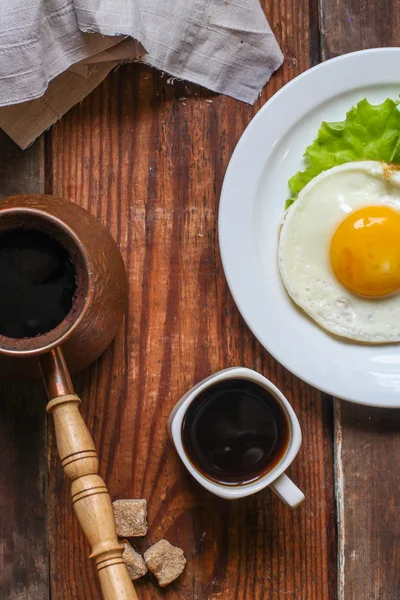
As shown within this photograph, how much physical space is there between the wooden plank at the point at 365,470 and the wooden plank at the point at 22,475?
2.15 feet

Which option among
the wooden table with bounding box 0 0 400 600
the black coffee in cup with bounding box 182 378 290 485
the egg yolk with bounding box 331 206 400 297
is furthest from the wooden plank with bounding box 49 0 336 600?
the egg yolk with bounding box 331 206 400 297

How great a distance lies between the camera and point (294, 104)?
1489 mm

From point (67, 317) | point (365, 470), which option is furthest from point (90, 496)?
point (365, 470)

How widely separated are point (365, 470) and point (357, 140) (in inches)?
28.5

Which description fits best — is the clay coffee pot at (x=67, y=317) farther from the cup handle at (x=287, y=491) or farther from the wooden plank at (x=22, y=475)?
the cup handle at (x=287, y=491)

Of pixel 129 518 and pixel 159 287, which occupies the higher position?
pixel 159 287

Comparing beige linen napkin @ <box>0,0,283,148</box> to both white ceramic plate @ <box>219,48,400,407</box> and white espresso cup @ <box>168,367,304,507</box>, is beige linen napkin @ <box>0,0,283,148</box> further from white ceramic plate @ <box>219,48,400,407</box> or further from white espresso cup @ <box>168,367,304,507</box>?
white espresso cup @ <box>168,367,304,507</box>

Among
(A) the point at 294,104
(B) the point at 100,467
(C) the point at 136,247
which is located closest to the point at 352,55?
(A) the point at 294,104

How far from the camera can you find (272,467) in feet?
4.68

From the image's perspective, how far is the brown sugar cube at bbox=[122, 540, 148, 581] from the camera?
1496mm

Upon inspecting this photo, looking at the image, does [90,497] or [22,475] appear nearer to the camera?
[90,497]

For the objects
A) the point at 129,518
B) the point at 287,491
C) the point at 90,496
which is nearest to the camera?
the point at 90,496

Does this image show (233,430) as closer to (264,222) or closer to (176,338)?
(176,338)

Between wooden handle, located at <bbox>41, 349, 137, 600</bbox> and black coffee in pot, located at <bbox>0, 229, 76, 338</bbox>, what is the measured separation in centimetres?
14
